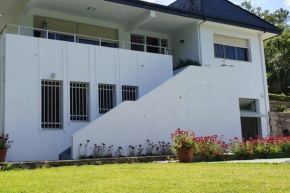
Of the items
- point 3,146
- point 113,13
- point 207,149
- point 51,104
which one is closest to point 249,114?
point 207,149

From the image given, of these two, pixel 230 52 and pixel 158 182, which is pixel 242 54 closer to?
pixel 230 52

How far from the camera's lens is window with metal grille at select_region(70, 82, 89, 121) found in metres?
15.6

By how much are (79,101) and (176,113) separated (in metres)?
4.46

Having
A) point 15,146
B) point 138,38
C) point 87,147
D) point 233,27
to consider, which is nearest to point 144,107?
point 87,147

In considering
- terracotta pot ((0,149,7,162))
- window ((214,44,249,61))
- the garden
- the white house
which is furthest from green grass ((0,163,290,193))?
window ((214,44,249,61))

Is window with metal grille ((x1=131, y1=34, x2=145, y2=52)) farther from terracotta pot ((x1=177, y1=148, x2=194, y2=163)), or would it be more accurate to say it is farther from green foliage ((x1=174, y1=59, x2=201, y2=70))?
terracotta pot ((x1=177, y1=148, x2=194, y2=163))

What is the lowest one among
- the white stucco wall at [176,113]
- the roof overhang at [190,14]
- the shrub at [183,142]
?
the shrub at [183,142]

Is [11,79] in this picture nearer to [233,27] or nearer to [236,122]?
[236,122]

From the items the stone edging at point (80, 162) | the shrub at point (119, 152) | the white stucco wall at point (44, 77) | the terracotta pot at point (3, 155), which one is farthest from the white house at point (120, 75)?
the stone edging at point (80, 162)

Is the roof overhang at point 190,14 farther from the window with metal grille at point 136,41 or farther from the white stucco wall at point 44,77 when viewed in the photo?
the window with metal grille at point 136,41

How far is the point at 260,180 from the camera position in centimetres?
725

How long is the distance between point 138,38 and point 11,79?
9361 mm

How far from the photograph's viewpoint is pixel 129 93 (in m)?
17.7

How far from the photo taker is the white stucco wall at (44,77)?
A: 45.6ft
